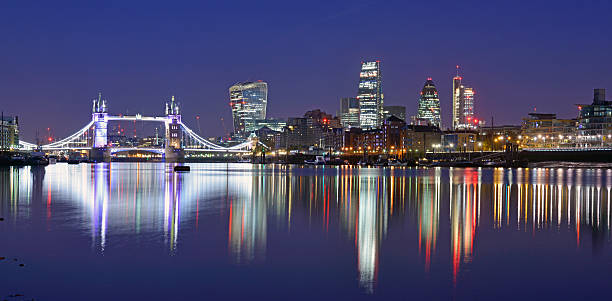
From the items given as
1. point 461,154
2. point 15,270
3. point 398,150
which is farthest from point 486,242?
point 398,150

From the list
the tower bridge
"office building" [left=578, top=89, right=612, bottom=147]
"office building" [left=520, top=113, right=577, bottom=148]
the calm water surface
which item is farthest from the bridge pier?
the calm water surface

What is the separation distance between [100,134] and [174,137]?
20335mm

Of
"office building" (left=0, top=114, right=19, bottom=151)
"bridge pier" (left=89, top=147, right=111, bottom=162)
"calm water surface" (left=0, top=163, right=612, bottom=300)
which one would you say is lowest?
"calm water surface" (left=0, top=163, right=612, bottom=300)

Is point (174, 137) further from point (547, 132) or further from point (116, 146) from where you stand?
point (547, 132)

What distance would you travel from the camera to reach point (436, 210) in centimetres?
2459

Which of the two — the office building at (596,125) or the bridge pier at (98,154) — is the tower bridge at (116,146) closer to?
the bridge pier at (98,154)

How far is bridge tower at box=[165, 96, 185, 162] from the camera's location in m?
162

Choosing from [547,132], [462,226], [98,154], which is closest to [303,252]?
[462,226]

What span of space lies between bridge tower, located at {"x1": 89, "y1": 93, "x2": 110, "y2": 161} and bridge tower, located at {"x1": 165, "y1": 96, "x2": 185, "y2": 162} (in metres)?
16.3

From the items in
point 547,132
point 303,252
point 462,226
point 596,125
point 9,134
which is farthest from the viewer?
point 547,132

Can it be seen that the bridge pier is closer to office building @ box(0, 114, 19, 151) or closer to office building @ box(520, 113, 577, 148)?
office building @ box(0, 114, 19, 151)

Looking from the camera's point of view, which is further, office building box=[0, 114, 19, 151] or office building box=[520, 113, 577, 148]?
office building box=[520, 113, 577, 148]

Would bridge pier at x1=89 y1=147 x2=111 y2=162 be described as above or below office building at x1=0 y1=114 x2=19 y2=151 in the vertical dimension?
below

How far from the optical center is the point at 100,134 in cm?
17038
